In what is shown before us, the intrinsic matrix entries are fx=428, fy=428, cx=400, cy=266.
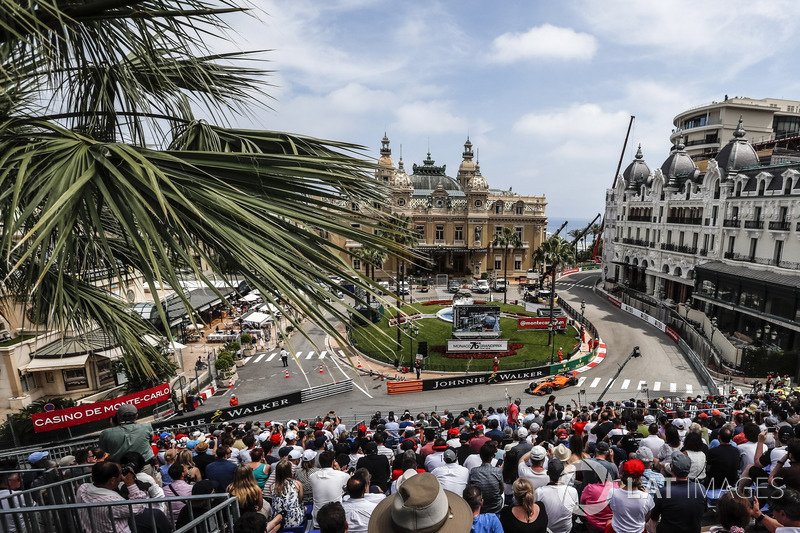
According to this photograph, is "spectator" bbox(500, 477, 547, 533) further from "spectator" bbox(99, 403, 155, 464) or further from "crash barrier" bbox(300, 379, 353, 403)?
"crash barrier" bbox(300, 379, 353, 403)

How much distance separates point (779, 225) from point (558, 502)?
3810 centimetres

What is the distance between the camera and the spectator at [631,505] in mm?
5832

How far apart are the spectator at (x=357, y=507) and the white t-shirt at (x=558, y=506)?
7.66ft

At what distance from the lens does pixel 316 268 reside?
10.2ft

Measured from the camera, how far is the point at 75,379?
24.0 meters

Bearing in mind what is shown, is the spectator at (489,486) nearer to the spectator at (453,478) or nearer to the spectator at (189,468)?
the spectator at (453,478)

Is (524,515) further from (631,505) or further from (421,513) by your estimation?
(421,513)

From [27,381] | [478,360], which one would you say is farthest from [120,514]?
[478,360]

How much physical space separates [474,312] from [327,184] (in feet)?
102

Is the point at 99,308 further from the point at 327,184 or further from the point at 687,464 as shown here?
the point at 687,464

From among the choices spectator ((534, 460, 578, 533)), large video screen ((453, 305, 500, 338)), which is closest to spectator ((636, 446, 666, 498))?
spectator ((534, 460, 578, 533))

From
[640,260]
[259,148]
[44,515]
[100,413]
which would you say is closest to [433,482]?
[259,148]

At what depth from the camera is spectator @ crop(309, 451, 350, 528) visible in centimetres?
643

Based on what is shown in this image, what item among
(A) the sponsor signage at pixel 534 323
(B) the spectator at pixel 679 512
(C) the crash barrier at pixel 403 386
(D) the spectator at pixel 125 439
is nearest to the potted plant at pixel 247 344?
(C) the crash barrier at pixel 403 386
